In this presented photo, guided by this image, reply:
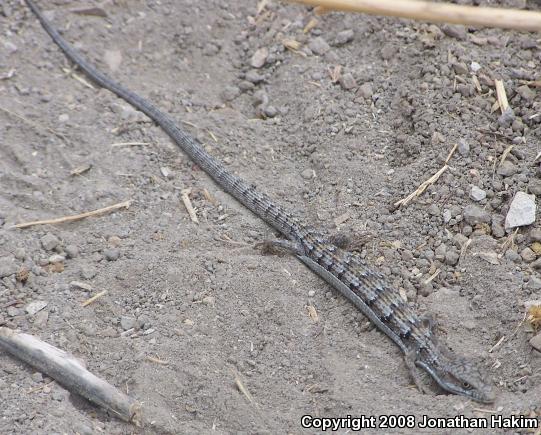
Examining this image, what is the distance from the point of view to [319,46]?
7148 millimetres

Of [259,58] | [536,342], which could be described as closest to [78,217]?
[259,58]

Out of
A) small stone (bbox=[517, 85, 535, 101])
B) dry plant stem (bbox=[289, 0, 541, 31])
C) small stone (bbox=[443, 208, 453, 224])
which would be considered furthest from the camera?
small stone (bbox=[517, 85, 535, 101])

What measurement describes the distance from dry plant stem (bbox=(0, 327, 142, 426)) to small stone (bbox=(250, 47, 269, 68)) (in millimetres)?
3866

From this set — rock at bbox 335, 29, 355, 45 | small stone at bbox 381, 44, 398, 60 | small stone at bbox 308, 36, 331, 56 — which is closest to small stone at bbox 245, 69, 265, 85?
small stone at bbox 308, 36, 331, 56

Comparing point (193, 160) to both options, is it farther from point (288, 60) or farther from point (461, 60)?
point (461, 60)

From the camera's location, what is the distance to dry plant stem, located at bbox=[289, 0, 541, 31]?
346cm

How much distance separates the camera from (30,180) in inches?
238

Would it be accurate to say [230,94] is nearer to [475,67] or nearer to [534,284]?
[475,67]

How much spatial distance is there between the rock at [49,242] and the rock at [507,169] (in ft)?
12.2

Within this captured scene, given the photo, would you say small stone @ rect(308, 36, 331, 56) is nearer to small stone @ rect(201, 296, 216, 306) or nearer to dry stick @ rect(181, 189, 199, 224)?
dry stick @ rect(181, 189, 199, 224)

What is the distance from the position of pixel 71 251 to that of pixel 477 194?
338 centimetres

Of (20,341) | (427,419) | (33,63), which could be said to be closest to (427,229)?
(427,419)

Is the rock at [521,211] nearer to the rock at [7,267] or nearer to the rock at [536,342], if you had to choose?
the rock at [536,342]

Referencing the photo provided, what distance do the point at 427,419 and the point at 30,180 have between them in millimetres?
3914
